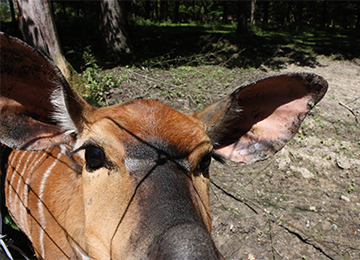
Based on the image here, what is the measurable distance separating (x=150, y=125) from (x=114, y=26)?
759 centimetres

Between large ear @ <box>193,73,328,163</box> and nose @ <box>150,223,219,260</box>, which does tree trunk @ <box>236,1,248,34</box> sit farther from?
nose @ <box>150,223,219,260</box>

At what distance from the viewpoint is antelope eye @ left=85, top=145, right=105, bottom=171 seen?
1913 millimetres

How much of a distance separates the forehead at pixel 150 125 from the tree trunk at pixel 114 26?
7.11 meters

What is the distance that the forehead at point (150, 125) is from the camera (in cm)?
189

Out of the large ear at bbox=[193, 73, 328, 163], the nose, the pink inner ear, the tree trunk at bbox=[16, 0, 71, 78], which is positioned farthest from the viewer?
the tree trunk at bbox=[16, 0, 71, 78]

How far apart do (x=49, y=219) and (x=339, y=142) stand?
5656mm

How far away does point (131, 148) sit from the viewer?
1821 millimetres

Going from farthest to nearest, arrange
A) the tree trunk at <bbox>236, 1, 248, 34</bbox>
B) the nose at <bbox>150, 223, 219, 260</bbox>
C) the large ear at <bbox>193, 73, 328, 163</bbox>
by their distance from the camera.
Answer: the tree trunk at <bbox>236, 1, 248, 34</bbox> → the large ear at <bbox>193, 73, 328, 163</bbox> → the nose at <bbox>150, 223, 219, 260</bbox>

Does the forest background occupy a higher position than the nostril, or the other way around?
the nostril

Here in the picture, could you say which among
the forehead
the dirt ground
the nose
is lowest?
the dirt ground

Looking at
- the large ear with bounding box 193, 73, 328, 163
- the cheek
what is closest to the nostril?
the cheek

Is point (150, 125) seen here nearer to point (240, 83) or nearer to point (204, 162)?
point (204, 162)

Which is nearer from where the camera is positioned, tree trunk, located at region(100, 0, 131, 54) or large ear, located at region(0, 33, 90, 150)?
large ear, located at region(0, 33, 90, 150)

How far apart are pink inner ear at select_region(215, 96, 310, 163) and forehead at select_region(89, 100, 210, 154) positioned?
1.87 feet
